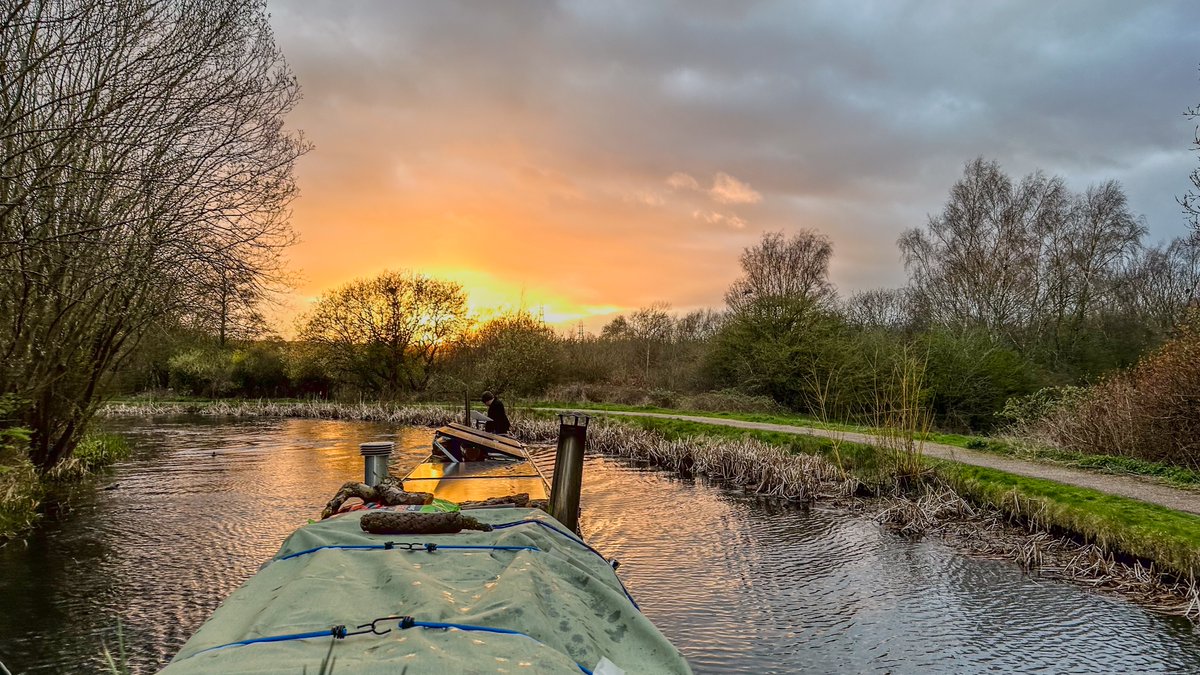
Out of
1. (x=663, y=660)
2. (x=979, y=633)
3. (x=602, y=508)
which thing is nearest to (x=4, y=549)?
(x=602, y=508)

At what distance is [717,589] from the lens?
21.2ft

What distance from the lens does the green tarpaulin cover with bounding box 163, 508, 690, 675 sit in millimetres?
2125

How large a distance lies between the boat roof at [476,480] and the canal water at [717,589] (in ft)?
3.28

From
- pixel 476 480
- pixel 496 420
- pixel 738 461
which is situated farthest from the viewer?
pixel 496 420

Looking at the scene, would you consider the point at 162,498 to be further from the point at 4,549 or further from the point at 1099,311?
the point at 1099,311

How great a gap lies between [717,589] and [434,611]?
4.54 m

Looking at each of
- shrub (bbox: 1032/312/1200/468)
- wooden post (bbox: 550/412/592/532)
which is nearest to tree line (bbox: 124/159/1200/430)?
shrub (bbox: 1032/312/1200/468)

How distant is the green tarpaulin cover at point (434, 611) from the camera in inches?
83.7

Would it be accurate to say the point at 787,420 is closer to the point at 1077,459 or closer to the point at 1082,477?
the point at 1077,459

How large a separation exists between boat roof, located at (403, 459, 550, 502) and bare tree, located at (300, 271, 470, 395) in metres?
19.8

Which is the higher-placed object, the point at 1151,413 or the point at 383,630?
the point at 1151,413

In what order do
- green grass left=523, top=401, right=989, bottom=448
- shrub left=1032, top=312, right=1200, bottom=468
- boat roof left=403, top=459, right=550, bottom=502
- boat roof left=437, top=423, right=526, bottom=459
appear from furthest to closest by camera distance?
green grass left=523, top=401, right=989, bottom=448, boat roof left=437, top=423, right=526, bottom=459, shrub left=1032, top=312, right=1200, bottom=468, boat roof left=403, top=459, right=550, bottom=502

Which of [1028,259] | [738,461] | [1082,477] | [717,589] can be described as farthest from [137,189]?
[1028,259]

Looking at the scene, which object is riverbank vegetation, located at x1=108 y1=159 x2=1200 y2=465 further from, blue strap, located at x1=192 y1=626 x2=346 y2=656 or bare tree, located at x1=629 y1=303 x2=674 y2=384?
blue strap, located at x1=192 y1=626 x2=346 y2=656
